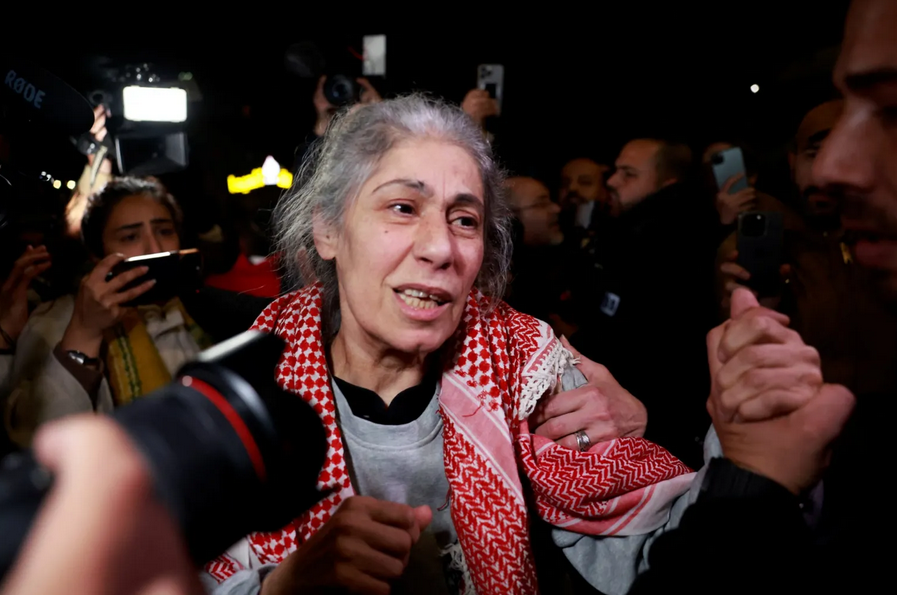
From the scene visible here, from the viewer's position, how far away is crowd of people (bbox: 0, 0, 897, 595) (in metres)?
0.79

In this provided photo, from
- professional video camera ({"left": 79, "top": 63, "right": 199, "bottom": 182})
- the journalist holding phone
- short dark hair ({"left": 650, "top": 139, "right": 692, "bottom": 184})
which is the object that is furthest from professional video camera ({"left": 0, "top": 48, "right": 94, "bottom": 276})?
short dark hair ({"left": 650, "top": 139, "right": 692, "bottom": 184})

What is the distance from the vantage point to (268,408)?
576 mm

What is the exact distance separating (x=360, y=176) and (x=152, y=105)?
2262 mm

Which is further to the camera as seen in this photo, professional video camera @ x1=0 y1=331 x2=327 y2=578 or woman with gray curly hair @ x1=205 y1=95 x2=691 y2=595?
woman with gray curly hair @ x1=205 y1=95 x2=691 y2=595

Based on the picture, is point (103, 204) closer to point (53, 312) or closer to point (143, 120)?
point (53, 312)

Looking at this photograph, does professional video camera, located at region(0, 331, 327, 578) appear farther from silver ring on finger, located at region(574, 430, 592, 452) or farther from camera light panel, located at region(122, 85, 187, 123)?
camera light panel, located at region(122, 85, 187, 123)

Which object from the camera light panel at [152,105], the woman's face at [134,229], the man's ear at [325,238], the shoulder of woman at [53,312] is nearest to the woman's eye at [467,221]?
the man's ear at [325,238]

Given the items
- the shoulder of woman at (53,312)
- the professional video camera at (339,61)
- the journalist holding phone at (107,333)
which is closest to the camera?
the journalist holding phone at (107,333)

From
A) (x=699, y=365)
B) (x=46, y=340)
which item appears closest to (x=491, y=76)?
(x=699, y=365)

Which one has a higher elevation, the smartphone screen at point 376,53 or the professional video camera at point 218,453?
the smartphone screen at point 376,53

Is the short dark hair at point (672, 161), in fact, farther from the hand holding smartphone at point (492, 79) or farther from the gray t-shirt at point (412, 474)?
→ the gray t-shirt at point (412, 474)

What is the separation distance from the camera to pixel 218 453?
0.53 meters

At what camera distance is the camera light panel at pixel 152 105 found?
3.00 metres

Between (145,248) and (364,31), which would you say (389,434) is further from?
(364,31)
